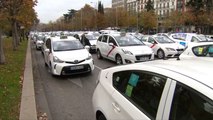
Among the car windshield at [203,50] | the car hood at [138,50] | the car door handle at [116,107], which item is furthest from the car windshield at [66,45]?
the car door handle at [116,107]

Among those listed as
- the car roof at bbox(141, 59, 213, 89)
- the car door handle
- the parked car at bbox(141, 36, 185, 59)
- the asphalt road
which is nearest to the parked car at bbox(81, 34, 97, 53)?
the parked car at bbox(141, 36, 185, 59)

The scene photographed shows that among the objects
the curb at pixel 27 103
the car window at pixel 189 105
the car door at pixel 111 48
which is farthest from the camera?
the car door at pixel 111 48

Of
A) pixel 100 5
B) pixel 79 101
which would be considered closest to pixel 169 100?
pixel 79 101

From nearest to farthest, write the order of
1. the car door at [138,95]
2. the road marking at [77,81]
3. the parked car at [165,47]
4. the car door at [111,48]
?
1. the car door at [138,95]
2. the road marking at [77,81]
3. the car door at [111,48]
4. the parked car at [165,47]

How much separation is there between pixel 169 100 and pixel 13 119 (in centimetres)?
396

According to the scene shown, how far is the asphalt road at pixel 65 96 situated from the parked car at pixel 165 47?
6411 millimetres

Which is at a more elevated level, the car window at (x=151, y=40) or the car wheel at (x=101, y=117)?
the car window at (x=151, y=40)

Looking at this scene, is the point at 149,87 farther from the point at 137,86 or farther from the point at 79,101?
the point at 79,101

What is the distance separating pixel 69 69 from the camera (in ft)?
Answer: 35.2

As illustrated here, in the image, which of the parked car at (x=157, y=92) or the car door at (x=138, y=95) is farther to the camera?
the car door at (x=138, y=95)

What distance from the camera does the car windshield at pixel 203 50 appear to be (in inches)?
297

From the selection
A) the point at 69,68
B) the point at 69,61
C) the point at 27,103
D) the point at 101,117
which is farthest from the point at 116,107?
the point at 69,61

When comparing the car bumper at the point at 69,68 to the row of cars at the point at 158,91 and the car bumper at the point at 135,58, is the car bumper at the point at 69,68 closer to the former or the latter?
the car bumper at the point at 135,58

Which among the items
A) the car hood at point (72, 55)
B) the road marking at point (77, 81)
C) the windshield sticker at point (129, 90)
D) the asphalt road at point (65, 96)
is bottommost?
the asphalt road at point (65, 96)
